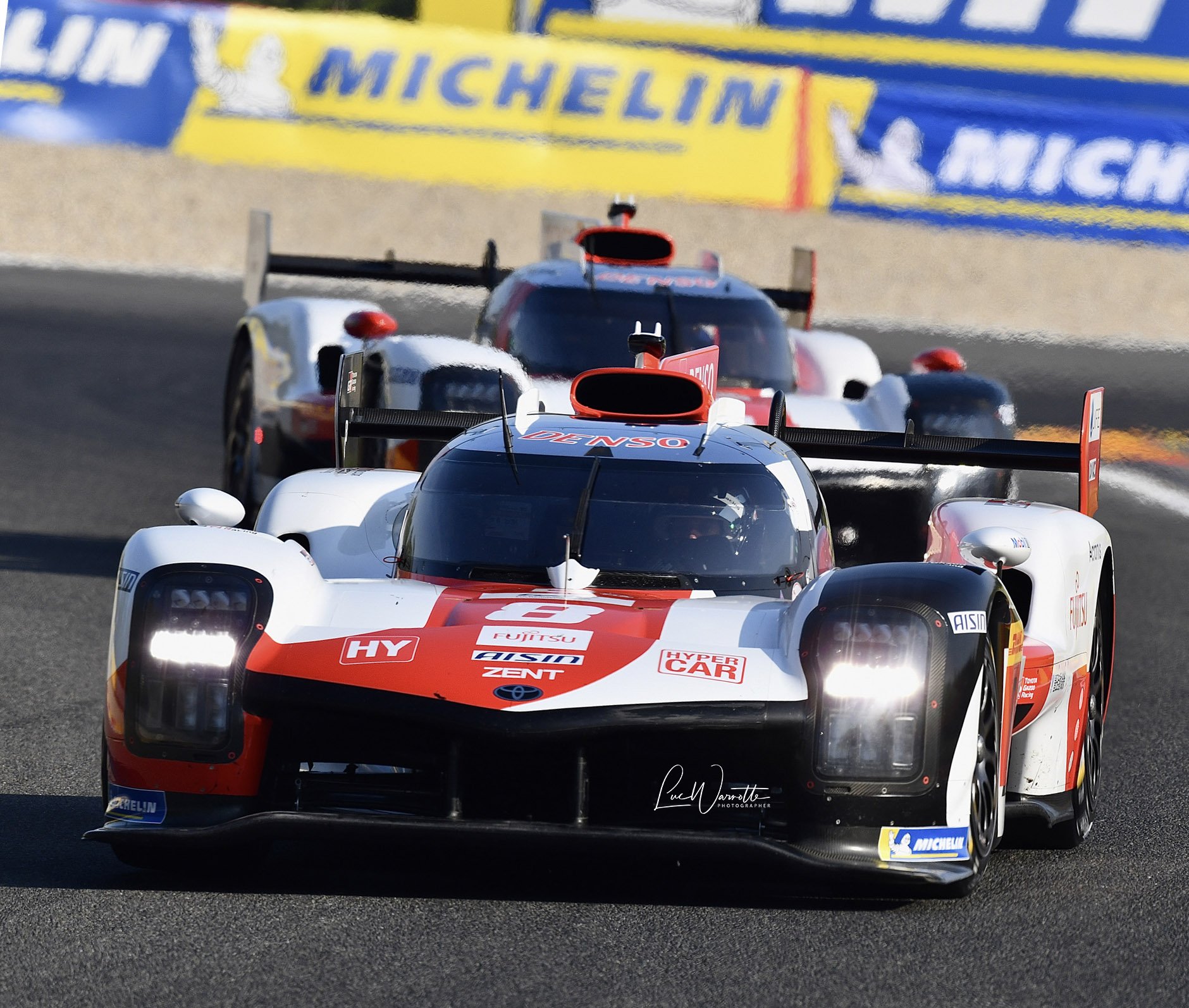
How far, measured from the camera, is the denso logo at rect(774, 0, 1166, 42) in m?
26.5

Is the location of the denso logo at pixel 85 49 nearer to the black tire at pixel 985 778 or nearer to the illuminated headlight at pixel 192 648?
the illuminated headlight at pixel 192 648

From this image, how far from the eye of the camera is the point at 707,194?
80.1 ft

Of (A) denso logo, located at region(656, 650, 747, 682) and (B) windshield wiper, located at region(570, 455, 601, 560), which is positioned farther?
(B) windshield wiper, located at region(570, 455, 601, 560)

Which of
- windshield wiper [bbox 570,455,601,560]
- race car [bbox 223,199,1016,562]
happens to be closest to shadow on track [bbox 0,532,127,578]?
race car [bbox 223,199,1016,562]

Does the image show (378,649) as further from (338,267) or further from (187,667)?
(338,267)

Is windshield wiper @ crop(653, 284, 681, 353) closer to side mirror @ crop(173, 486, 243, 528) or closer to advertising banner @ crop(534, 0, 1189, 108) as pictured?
side mirror @ crop(173, 486, 243, 528)

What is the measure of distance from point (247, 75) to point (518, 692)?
1928cm

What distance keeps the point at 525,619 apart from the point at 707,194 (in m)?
19.0

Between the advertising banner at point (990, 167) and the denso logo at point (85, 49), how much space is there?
6.89 meters

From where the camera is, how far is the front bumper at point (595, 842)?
5.29 meters

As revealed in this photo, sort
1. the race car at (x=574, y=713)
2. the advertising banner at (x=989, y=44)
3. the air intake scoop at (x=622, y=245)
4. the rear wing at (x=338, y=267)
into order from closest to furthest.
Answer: the race car at (x=574, y=713) < the air intake scoop at (x=622, y=245) < the rear wing at (x=338, y=267) < the advertising banner at (x=989, y=44)

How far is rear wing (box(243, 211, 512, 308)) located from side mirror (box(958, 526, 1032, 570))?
6679 mm
